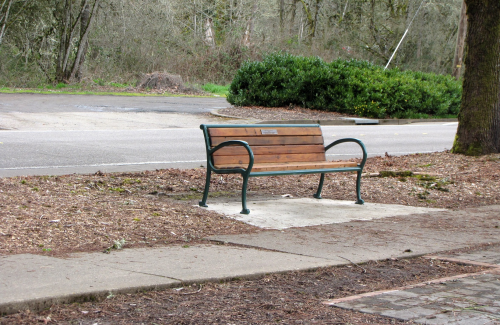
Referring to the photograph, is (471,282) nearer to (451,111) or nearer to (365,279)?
(365,279)

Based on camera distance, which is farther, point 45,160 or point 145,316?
point 45,160

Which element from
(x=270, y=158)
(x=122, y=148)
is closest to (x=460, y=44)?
(x=122, y=148)

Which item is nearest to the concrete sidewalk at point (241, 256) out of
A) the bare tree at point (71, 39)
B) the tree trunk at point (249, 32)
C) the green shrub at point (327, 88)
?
the green shrub at point (327, 88)

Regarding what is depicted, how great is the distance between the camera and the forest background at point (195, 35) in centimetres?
3088

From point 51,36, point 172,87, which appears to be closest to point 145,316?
point 172,87

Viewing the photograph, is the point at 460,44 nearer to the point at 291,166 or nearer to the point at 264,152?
the point at 264,152

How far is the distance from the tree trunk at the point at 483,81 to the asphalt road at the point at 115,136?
103 inches

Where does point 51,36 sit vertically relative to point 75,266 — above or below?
above

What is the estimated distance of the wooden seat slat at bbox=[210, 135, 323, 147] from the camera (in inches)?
268

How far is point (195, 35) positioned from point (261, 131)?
31.6 meters

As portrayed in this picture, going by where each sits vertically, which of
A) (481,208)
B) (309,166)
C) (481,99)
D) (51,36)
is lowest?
(481,208)

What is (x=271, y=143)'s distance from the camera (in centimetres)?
734

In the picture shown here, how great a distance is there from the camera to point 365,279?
441cm

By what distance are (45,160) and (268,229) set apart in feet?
17.9
